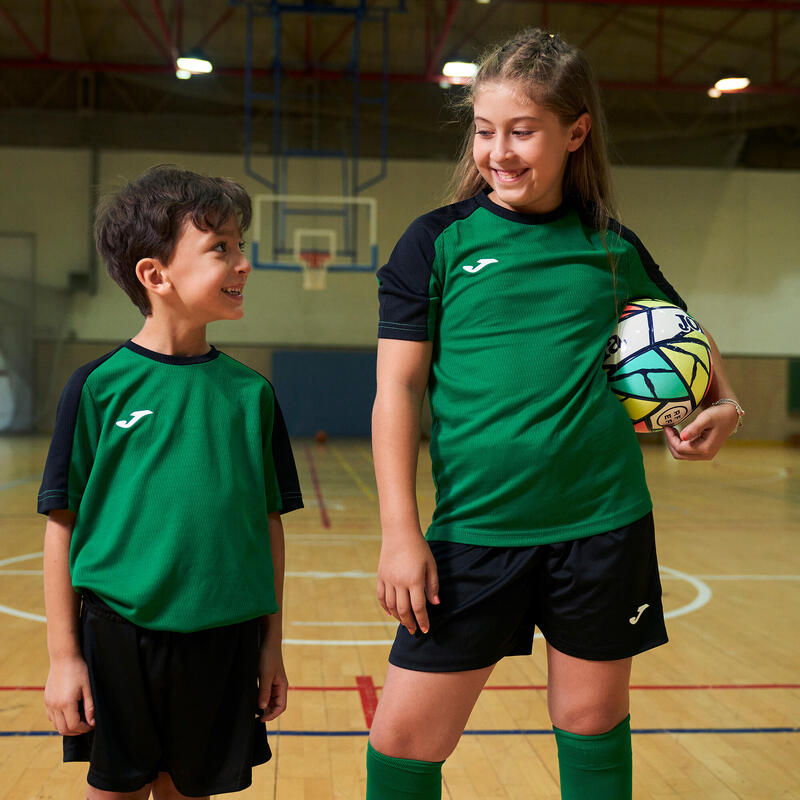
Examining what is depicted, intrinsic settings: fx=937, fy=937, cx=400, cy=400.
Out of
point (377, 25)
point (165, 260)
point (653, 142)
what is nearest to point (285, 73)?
point (377, 25)

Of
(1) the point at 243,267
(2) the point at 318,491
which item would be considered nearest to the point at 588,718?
(1) the point at 243,267

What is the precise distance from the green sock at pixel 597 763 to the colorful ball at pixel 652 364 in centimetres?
49

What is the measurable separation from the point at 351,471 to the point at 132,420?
8825 mm

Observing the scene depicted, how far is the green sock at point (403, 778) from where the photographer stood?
1.37m

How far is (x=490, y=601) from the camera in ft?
4.42

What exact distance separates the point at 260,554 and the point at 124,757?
34 cm

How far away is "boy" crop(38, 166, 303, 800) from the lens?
1.31 m

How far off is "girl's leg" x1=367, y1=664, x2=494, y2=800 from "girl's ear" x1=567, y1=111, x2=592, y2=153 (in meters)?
0.79

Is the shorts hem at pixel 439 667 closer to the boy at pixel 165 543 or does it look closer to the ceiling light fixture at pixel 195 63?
the boy at pixel 165 543

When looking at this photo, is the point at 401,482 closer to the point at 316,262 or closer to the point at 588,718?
the point at 588,718

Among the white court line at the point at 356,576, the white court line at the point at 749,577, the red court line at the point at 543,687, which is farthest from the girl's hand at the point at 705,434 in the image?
the white court line at the point at 749,577

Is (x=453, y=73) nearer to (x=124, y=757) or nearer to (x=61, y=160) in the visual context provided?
(x=61, y=160)

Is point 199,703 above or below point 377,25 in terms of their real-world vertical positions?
below

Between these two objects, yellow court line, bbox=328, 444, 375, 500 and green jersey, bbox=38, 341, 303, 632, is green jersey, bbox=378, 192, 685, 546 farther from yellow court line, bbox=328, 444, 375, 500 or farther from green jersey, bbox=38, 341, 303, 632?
yellow court line, bbox=328, 444, 375, 500
